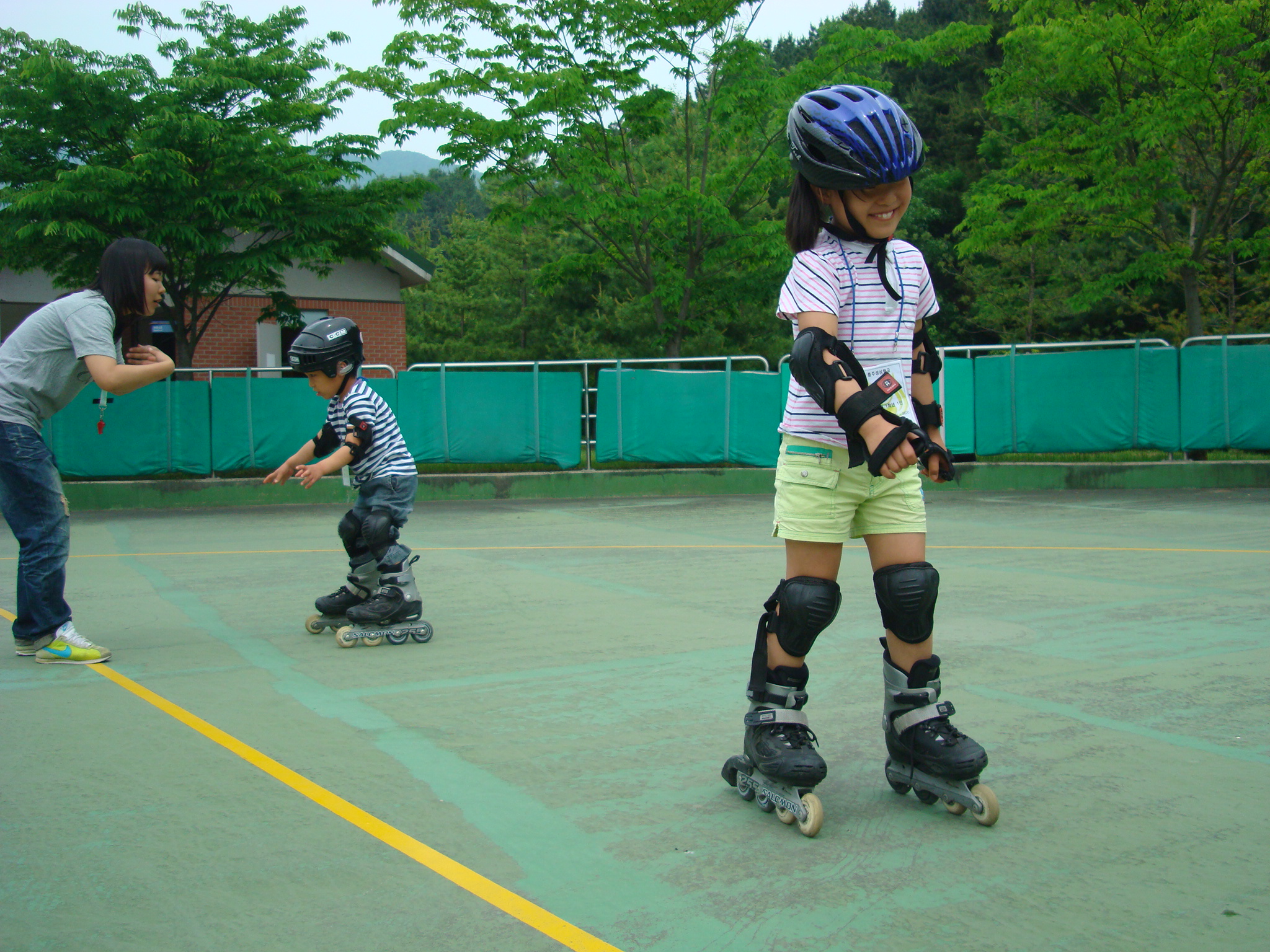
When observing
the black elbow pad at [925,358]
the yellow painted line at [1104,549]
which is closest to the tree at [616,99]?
the yellow painted line at [1104,549]

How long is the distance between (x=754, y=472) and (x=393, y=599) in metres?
9.95

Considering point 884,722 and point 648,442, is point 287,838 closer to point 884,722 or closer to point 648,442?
point 884,722

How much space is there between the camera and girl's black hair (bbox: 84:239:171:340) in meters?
5.13

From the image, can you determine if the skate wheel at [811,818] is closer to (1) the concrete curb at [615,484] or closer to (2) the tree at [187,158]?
(1) the concrete curb at [615,484]

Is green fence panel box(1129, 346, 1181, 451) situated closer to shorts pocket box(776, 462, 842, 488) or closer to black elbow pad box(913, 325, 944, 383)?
black elbow pad box(913, 325, 944, 383)

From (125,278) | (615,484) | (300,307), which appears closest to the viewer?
(125,278)

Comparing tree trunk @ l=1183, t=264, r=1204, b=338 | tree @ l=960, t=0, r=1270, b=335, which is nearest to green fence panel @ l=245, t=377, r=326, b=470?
tree @ l=960, t=0, r=1270, b=335

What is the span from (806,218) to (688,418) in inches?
464

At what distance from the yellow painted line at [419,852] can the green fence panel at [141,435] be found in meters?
11.1

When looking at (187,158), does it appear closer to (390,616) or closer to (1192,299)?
(390,616)

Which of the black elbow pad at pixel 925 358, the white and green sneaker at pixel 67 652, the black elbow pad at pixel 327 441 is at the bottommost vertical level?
the white and green sneaker at pixel 67 652

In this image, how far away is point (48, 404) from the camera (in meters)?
5.28

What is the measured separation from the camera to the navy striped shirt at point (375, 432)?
5.71 meters

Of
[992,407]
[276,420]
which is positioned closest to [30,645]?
[276,420]
